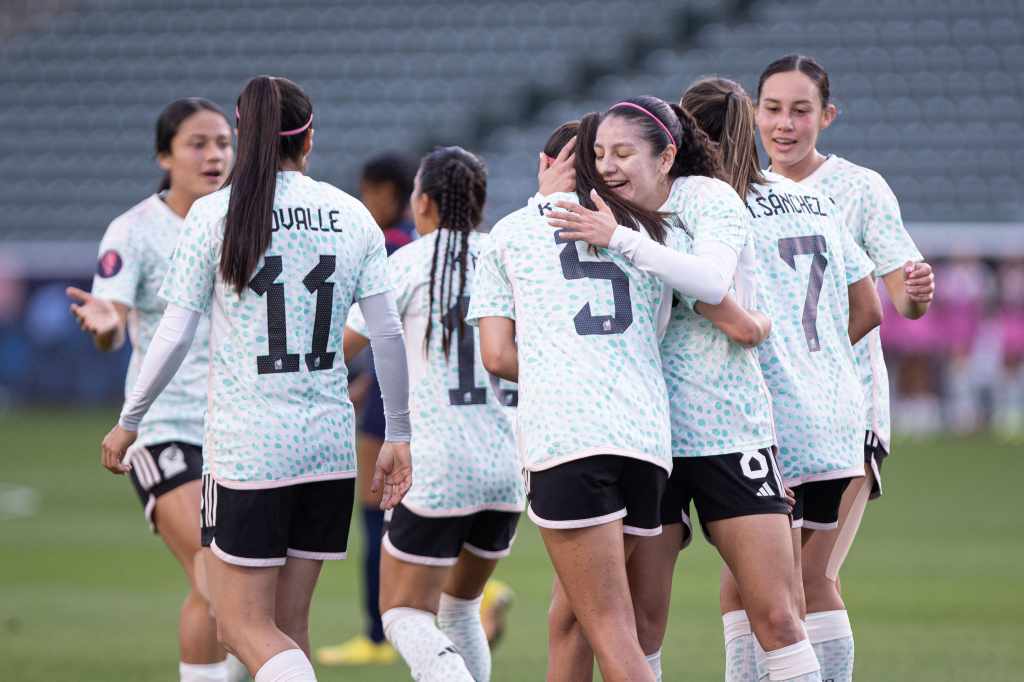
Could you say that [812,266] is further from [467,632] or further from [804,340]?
[467,632]

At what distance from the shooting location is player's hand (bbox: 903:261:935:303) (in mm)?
5414

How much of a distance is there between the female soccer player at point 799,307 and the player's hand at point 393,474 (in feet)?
4.09

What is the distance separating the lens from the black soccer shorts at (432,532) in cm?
571

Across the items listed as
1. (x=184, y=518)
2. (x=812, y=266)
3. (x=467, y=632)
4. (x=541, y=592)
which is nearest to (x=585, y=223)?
(x=812, y=266)

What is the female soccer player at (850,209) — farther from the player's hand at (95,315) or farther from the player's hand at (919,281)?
the player's hand at (95,315)

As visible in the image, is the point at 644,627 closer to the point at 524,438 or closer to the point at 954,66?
the point at 524,438

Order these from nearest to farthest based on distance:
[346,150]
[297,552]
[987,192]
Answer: [297,552] < [987,192] < [346,150]

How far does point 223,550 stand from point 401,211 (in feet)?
9.74

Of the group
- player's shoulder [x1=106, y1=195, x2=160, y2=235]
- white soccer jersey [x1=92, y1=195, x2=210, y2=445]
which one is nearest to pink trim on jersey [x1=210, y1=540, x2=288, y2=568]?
white soccer jersey [x1=92, y1=195, x2=210, y2=445]

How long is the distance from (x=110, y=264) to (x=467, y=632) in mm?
2052

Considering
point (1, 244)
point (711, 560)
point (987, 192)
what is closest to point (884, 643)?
point (711, 560)

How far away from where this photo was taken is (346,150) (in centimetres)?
2488

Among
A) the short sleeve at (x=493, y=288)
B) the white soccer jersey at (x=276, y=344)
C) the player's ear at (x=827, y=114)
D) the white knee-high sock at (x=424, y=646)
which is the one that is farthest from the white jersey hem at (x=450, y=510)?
the player's ear at (x=827, y=114)

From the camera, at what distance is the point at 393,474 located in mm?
5066
